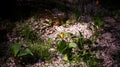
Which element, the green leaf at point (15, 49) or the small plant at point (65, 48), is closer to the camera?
the green leaf at point (15, 49)

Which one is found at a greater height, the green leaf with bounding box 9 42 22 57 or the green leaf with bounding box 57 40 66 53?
the green leaf with bounding box 9 42 22 57

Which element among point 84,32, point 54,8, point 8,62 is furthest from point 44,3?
point 8,62

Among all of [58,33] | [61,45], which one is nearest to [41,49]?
[61,45]

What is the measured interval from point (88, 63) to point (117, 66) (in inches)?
20.4

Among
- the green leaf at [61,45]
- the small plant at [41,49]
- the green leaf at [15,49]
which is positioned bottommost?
the small plant at [41,49]

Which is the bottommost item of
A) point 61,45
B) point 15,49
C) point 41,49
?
point 41,49

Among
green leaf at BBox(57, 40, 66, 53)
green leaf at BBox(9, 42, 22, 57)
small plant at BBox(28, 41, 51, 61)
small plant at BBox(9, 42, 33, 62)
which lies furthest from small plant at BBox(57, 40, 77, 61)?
green leaf at BBox(9, 42, 22, 57)

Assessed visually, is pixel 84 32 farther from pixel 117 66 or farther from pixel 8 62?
pixel 8 62

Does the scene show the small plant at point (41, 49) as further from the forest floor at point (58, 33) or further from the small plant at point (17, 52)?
the small plant at point (17, 52)

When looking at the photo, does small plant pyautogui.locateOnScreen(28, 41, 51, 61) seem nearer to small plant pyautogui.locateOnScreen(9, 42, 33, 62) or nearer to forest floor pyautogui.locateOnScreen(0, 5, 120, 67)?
forest floor pyautogui.locateOnScreen(0, 5, 120, 67)

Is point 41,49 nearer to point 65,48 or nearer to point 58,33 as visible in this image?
point 65,48

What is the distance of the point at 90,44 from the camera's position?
4.40 m

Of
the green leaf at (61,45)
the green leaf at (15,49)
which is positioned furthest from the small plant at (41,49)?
the green leaf at (15,49)

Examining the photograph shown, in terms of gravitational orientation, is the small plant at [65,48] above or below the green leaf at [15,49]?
below
